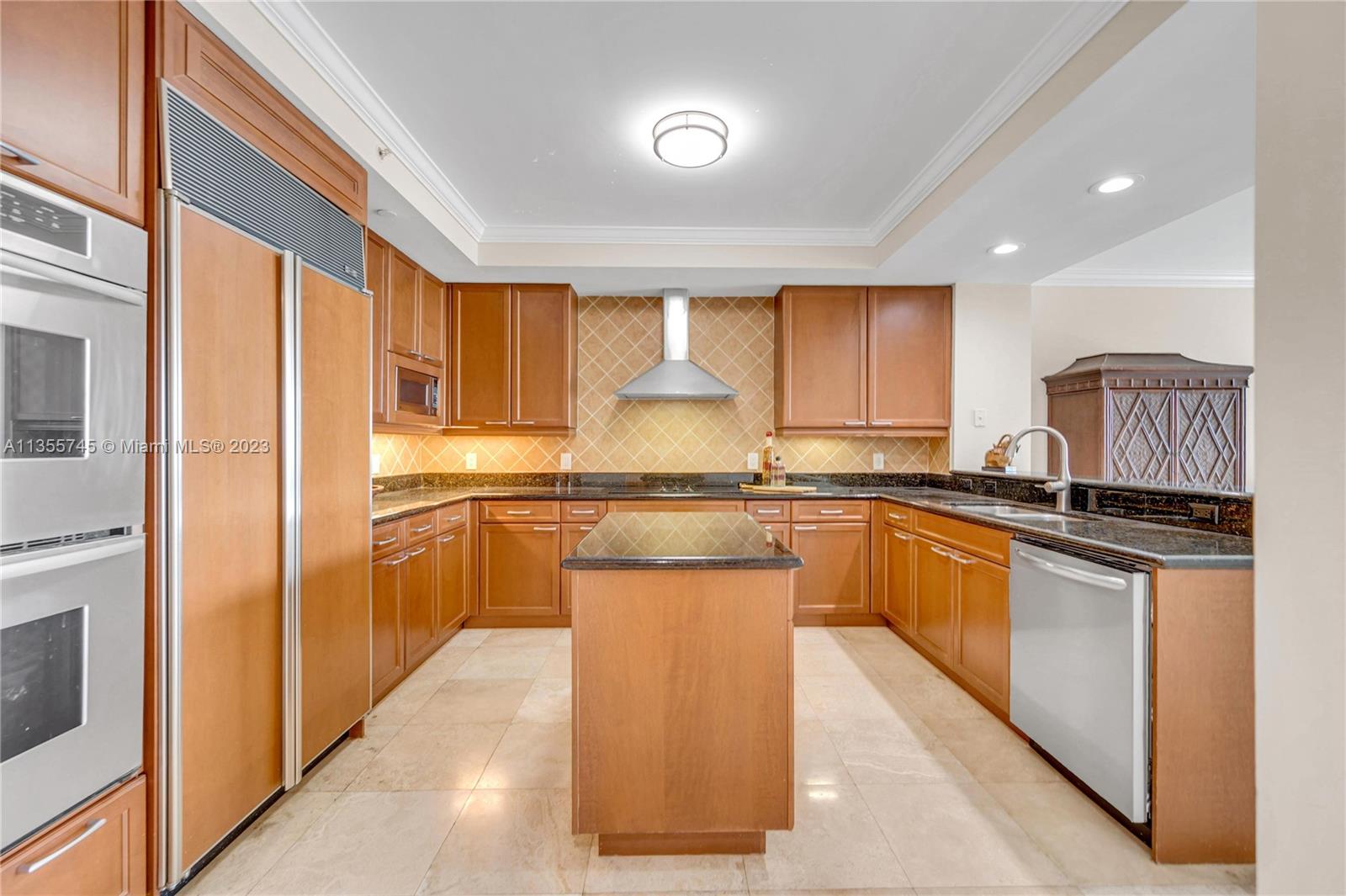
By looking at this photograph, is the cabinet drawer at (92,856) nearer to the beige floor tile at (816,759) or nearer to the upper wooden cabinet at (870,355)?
the beige floor tile at (816,759)

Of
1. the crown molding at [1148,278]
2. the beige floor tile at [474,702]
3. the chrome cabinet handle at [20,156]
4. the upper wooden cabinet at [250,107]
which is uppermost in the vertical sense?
the crown molding at [1148,278]

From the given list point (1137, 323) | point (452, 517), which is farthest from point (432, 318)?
point (1137, 323)

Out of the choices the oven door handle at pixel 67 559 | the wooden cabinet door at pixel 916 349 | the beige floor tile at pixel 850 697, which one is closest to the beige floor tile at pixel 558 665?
the beige floor tile at pixel 850 697

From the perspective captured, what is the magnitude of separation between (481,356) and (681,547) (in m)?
2.79

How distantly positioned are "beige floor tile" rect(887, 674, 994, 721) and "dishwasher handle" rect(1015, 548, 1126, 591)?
0.84 meters

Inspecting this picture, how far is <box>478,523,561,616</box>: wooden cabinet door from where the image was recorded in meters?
3.55

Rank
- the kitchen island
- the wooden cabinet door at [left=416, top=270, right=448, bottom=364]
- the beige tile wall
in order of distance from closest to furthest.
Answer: the kitchen island
the wooden cabinet door at [left=416, top=270, right=448, bottom=364]
the beige tile wall

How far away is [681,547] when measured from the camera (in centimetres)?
→ 163

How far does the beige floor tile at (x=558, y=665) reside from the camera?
2.84m

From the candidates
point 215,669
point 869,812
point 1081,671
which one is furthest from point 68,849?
point 1081,671

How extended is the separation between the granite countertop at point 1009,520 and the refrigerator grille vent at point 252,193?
118 cm

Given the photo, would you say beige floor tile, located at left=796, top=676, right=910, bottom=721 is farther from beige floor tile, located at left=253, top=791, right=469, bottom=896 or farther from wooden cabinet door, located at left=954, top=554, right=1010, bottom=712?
beige floor tile, located at left=253, top=791, right=469, bottom=896

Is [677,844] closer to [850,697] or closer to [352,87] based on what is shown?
[850,697]

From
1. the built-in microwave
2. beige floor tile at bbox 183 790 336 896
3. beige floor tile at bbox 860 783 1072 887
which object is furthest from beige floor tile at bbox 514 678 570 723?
the built-in microwave
